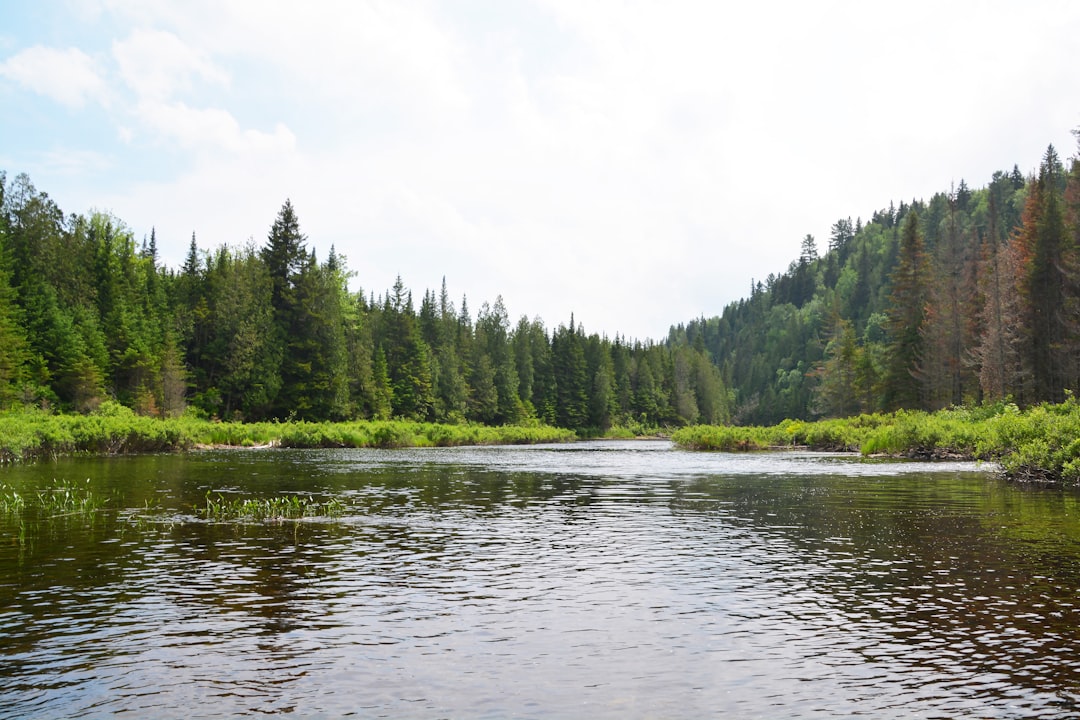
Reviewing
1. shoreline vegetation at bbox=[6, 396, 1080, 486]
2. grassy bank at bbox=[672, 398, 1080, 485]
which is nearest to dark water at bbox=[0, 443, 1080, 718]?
grassy bank at bbox=[672, 398, 1080, 485]

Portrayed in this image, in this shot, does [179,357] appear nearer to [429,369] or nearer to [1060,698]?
[429,369]

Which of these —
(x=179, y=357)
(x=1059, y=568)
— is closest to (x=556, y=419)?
(x=179, y=357)

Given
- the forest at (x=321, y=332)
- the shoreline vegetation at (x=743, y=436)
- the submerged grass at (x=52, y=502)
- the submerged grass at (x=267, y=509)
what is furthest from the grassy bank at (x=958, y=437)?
the submerged grass at (x=52, y=502)

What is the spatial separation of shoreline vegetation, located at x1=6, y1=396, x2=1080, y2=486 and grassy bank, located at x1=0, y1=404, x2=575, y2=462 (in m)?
0.07

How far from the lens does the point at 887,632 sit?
11.1 m

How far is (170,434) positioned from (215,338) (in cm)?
3383

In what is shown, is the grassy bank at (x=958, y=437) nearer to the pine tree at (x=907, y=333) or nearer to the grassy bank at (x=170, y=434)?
the pine tree at (x=907, y=333)

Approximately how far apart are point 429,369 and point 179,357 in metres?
41.2

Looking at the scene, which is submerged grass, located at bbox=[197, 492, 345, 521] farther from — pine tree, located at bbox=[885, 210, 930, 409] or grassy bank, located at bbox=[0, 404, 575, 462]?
pine tree, located at bbox=[885, 210, 930, 409]

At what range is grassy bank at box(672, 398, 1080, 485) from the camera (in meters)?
32.8

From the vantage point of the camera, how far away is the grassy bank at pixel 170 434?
159 ft

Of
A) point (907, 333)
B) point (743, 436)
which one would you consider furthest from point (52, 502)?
point (907, 333)

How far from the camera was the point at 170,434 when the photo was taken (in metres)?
59.4

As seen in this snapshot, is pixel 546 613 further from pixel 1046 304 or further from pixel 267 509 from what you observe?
pixel 1046 304
